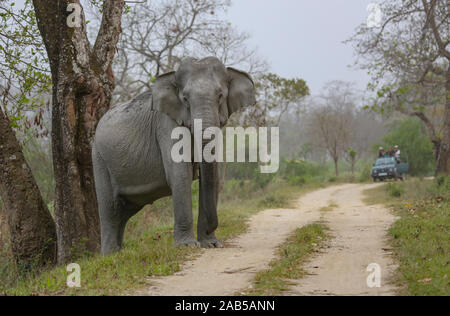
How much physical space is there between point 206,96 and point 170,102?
69 cm

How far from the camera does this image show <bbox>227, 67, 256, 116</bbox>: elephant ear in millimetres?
7367

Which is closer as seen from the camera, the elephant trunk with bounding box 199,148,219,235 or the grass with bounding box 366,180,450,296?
the grass with bounding box 366,180,450,296

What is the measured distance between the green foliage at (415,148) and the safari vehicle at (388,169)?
435 cm

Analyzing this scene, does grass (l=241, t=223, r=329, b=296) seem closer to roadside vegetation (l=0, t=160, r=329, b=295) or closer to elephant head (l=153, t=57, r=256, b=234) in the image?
roadside vegetation (l=0, t=160, r=329, b=295)

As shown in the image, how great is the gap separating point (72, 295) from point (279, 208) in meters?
11.1

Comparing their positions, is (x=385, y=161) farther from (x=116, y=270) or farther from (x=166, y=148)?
(x=116, y=270)

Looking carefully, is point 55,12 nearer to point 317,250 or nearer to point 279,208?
point 317,250

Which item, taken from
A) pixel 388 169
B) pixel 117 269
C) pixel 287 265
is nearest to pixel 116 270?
pixel 117 269

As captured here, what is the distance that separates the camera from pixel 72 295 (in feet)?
14.5

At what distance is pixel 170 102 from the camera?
282 inches

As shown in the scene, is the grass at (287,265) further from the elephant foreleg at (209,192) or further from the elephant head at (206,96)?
the elephant head at (206,96)

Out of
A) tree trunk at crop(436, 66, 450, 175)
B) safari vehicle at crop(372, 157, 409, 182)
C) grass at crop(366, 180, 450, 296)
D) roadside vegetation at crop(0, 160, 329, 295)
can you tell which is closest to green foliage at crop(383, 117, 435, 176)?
safari vehicle at crop(372, 157, 409, 182)

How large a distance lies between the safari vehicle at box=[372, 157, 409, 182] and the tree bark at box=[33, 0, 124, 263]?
19807mm

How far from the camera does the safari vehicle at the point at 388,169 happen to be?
2592cm
